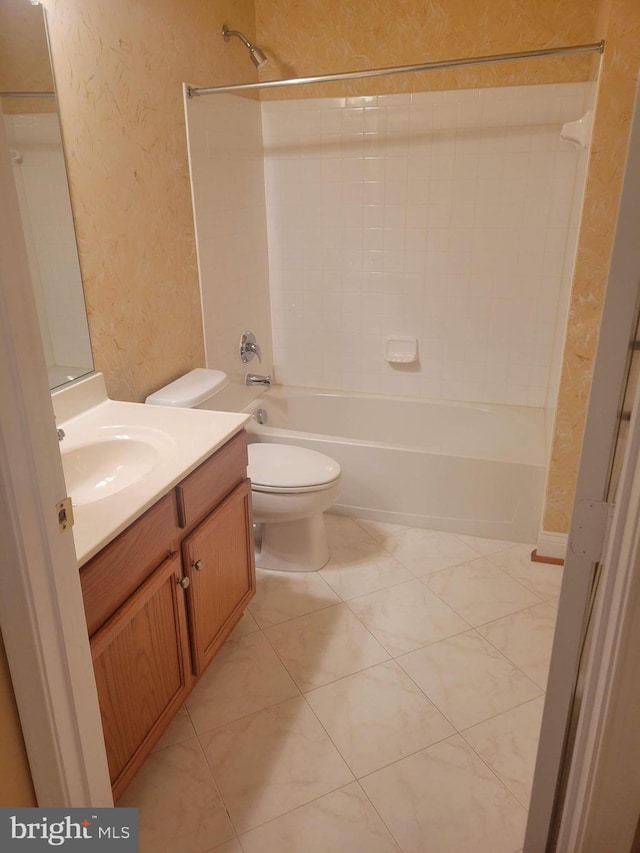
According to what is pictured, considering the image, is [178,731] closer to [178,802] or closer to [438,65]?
[178,802]

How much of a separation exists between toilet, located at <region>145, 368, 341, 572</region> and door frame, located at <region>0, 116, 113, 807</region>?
123 cm

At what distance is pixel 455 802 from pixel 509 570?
1.11 metres

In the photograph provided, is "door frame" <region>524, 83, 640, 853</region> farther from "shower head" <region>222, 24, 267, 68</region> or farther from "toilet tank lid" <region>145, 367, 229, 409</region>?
"shower head" <region>222, 24, 267, 68</region>

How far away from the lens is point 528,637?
2.15 metres

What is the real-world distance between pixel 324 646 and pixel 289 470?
26.0 inches

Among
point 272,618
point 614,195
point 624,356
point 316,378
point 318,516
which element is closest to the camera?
point 624,356

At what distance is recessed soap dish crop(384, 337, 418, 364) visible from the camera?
324 cm

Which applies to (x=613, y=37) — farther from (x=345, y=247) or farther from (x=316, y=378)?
(x=316, y=378)

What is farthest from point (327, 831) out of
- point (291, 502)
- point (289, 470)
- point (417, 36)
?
point (417, 36)

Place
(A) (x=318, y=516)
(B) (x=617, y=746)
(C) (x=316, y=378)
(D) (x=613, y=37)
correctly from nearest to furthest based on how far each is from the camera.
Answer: (B) (x=617, y=746)
(D) (x=613, y=37)
(A) (x=318, y=516)
(C) (x=316, y=378)

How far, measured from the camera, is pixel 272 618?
2250 mm

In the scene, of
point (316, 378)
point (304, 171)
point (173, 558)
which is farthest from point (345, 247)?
point (173, 558)

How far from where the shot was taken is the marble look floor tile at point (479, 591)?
2281 mm

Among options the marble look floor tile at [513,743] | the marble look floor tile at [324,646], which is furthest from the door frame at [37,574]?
the marble look floor tile at [513,743]
